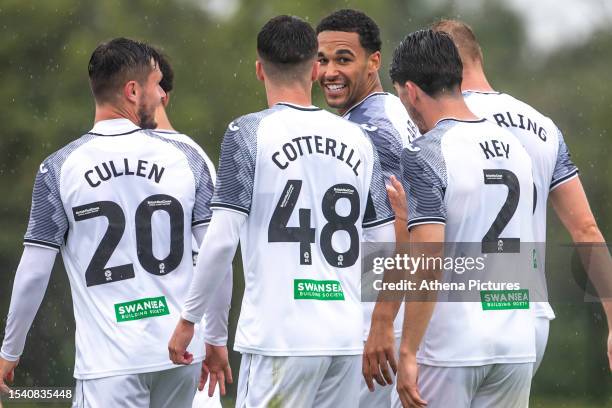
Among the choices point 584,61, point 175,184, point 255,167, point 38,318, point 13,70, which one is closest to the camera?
point 255,167

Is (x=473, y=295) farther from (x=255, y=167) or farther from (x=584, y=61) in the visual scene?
(x=584, y=61)

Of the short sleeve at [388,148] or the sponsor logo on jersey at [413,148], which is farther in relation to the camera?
the short sleeve at [388,148]

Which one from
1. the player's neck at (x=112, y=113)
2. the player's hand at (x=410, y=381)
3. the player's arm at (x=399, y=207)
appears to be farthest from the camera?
the player's neck at (x=112, y=113)

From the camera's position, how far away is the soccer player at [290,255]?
211 inches

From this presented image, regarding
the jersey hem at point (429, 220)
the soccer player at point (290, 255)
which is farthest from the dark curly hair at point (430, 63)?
the jersey hem at point (429, 220)

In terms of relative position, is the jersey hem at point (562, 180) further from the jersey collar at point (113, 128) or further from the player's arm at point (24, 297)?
the player's arm at point (24, 297)

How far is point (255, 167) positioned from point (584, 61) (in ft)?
75.1

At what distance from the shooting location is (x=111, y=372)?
5664mm

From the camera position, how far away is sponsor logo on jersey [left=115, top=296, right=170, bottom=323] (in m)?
5.71

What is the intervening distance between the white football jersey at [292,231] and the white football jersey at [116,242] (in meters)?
0.44

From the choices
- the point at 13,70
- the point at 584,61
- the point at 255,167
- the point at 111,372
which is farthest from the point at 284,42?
the point at 584,61

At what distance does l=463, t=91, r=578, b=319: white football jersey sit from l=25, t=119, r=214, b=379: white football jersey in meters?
1.66

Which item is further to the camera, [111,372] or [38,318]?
[38,318]

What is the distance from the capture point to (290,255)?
17.7 feet
